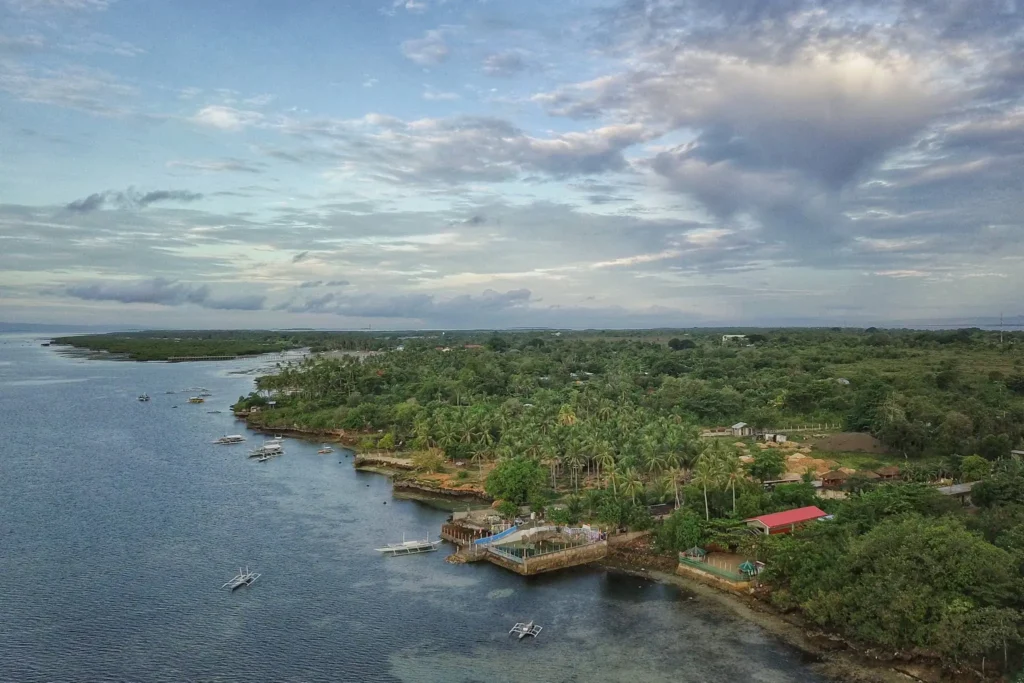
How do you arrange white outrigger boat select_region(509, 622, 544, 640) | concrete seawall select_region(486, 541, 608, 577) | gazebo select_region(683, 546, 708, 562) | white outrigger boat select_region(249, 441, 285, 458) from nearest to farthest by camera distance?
white outrigger boat select_region(509, 622, 544, 640), gazebo select_region(683, 546, 708, 562), concrete seawall select_region(486, 541, 608, 577), white outrigger boat select_region(249, 441, 285, 458)

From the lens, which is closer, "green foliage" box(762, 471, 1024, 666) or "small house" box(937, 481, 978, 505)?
"green foliage" box(762, 471, 1024, 666)

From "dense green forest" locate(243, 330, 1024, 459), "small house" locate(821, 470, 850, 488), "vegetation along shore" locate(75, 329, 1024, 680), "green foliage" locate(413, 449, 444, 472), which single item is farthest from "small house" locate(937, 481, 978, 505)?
"green foliage" locate(413, 449, 444, 472)

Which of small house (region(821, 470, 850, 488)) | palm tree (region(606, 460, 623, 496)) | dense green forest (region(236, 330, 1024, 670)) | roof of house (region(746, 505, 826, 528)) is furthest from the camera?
small house (region(821, 470, 850, 488))

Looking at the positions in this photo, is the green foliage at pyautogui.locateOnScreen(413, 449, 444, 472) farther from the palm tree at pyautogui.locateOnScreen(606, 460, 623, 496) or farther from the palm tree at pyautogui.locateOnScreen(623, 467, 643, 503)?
the palm tree at pyautogui.locateOnScreen(623, 467, 643, 503)

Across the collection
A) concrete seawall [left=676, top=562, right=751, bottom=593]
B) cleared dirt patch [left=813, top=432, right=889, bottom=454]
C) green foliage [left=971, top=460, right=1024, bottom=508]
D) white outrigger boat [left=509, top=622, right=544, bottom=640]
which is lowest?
white outrigger boat [left=509, top=622, right=544, bottom=640]

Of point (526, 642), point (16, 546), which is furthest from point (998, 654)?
point (16, 546)

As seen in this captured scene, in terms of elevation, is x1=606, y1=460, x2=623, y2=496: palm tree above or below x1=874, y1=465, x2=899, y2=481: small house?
above

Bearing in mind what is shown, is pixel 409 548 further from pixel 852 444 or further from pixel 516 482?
pixel 852 444
